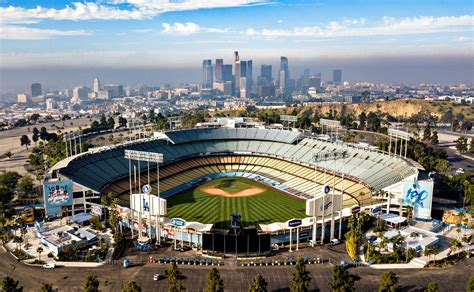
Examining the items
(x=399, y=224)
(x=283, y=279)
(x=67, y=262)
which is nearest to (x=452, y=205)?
(x=399, y=224)

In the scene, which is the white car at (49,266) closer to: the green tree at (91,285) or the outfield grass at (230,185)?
the green tree at (91,285)

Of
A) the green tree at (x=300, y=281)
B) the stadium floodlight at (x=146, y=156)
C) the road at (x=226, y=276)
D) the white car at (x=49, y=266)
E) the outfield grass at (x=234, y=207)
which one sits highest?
the stadium floodlight at (x=146, y=156)

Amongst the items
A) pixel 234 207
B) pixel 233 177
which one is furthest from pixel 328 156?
pixel 233 177

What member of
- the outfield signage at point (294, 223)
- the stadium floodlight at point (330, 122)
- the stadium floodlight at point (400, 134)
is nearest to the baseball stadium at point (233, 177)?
the outfield signage at point (294, 223)

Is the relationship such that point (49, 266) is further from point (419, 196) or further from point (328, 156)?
point (419, 196)

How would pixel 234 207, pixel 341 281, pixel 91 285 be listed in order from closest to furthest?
pixel 91 285 → pixel 341 281 → pixel 234 207

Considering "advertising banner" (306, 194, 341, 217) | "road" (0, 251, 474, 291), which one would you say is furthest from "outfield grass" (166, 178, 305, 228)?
"road" (0, 251, 474, 291)

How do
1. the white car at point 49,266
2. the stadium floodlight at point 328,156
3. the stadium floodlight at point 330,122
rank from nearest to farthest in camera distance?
1. the white car at point 49,266
2. the stadium floodlight at point 328,156
3. the stadium floodlight at point 330,122
